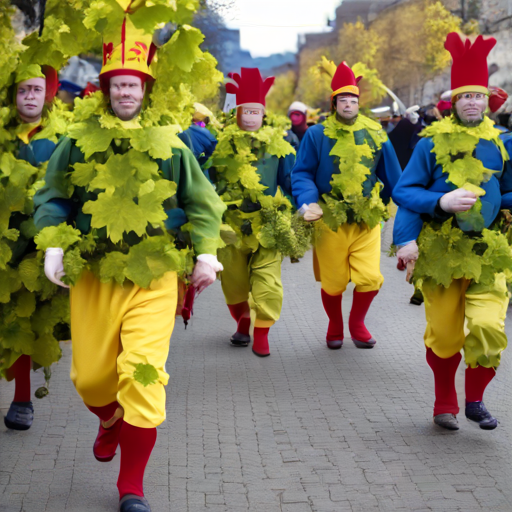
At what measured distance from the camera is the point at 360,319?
7.92 metres

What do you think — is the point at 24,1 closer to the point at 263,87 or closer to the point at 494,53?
the point at 263,87

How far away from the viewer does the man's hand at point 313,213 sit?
7.25 m

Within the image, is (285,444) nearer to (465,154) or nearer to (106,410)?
(106,410)

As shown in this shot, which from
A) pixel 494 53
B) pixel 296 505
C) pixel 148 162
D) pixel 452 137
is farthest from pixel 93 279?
pixel 494 53

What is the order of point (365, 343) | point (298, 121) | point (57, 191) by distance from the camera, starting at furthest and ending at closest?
point (298, 121) < point (365, 343) < point (57, 191)

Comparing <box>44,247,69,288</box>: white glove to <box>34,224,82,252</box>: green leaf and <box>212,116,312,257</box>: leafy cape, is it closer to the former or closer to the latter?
<box>34,224,82,252</box>: green leaf

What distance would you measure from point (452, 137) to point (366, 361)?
2565 mm

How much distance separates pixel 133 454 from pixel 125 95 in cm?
166

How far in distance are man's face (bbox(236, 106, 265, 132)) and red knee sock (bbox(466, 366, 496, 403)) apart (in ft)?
10.9

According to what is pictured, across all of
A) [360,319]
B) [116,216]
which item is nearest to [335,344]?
[360,319]

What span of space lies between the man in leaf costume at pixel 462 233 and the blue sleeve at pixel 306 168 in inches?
77.4

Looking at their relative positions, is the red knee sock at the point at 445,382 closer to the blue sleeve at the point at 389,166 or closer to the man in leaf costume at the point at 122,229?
the man in leaf costume at the point at 122,229

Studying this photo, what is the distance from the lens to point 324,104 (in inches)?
2574

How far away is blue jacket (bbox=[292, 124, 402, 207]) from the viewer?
752 cm
